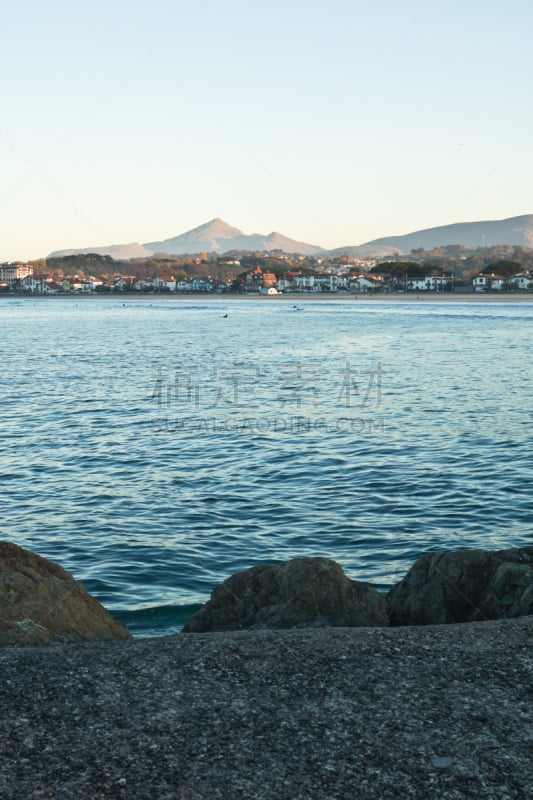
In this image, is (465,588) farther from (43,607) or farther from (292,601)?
(43,607)

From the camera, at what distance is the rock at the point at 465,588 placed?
9633mm

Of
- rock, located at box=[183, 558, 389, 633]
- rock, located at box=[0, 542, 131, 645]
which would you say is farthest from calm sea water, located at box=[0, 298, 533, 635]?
rock, located at box=[0, 542, 131, 645]

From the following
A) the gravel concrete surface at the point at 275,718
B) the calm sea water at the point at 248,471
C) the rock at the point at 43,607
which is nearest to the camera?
the gravel concrete surface at the point at 275,718

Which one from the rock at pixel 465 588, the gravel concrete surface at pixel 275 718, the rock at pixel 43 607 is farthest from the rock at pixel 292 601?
the gravel concrete surface at pixel 275 718

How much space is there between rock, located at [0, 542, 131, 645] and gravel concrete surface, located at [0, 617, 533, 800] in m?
0.49

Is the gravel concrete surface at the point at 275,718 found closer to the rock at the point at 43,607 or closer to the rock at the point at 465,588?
the rock at the point at 43,607

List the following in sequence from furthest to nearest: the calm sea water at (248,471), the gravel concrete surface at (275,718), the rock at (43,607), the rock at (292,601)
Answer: the calm sea water at (248,471), the rock at (292,601), the rock at (43,607), the gravel concrete surface at (275,718)

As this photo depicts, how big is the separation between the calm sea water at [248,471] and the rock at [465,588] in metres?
2.42

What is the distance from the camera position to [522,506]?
666 inches

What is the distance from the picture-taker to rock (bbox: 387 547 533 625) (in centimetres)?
963

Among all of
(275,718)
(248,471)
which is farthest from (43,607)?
(248,471)

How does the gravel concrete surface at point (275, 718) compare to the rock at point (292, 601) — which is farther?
the rock at point (292, 601)

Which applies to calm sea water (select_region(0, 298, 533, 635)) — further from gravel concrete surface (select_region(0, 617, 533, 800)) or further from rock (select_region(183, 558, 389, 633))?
gravel concrete surface (select_region(0, 617, 533, 800))

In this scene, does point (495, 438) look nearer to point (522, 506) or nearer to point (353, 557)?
point (522, 506)
